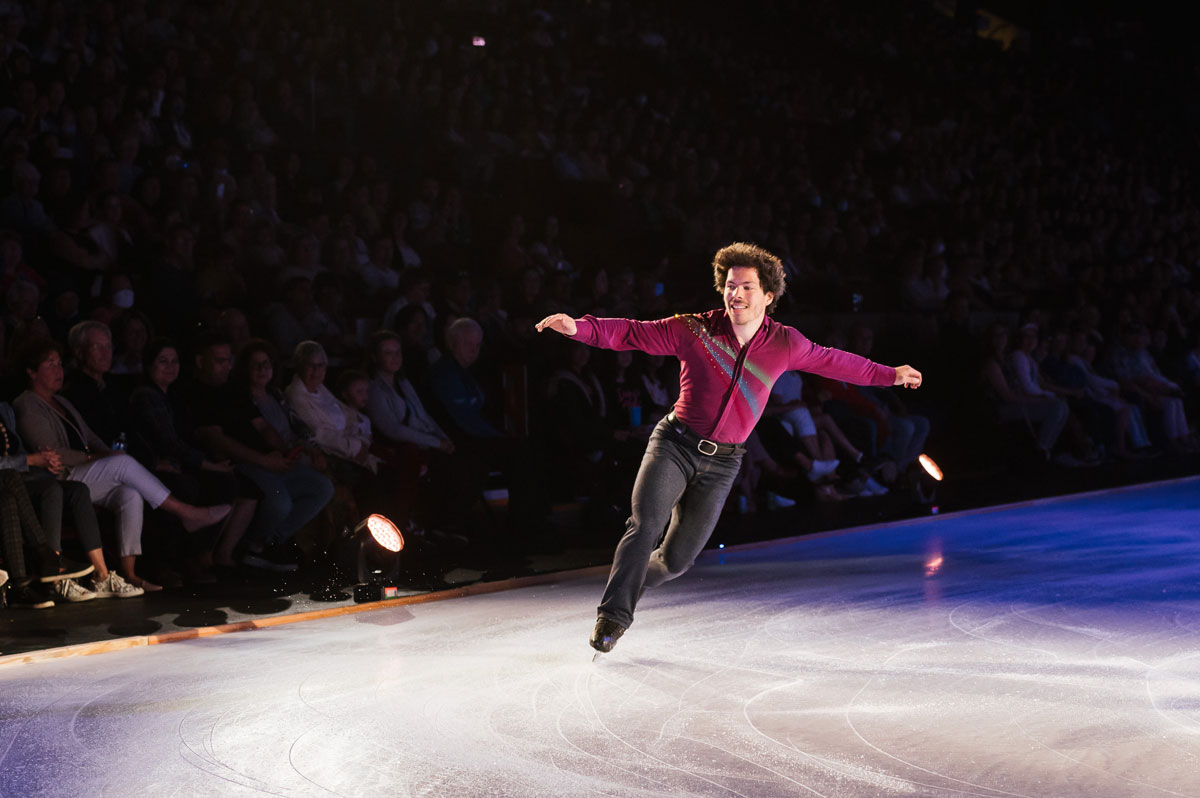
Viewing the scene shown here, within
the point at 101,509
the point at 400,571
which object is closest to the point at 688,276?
the point at 400,571

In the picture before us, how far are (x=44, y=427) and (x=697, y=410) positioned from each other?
10.9 ft

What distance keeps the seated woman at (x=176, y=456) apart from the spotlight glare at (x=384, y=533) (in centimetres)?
86

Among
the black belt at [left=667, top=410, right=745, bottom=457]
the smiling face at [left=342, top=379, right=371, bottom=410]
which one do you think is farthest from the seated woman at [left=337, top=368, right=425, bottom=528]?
the black belt at [left=667, top=410, right=745, bottom=457]

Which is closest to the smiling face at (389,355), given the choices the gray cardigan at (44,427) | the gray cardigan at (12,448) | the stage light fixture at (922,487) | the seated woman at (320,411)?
the seated woman at (320,411)

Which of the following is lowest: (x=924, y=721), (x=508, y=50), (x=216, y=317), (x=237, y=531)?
(x=924, y=721)

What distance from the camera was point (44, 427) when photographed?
6039 mm

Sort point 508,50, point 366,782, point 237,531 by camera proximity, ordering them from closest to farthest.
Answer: point 366,782 → point 237,531 → point 508,50

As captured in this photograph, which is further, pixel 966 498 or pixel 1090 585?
pixel 966 498

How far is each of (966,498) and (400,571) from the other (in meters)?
4.81

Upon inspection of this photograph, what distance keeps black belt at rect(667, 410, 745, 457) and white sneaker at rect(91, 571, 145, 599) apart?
2.97 m

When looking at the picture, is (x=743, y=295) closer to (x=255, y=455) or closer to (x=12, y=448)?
(x=255, y=455)

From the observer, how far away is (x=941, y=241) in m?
14.2

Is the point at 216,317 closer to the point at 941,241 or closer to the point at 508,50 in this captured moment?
the point at 508,50

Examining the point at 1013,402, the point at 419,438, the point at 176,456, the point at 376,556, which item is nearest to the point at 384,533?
the point at 376,556
